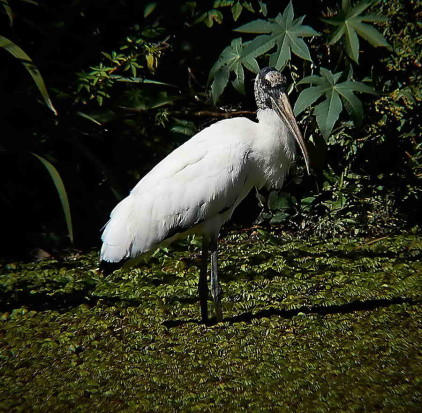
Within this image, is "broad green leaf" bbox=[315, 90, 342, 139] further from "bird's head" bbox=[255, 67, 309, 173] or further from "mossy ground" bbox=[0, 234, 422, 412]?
"mossy ground" bbox=[0, 234, 422, 412]

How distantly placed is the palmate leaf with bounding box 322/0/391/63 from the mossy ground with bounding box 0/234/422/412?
57.1 inches

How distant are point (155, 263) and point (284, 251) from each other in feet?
3.09

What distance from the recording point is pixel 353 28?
528 cm

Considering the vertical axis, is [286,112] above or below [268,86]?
below

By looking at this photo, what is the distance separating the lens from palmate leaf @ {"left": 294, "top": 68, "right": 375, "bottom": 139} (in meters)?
5.09

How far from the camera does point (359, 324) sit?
4355 mm

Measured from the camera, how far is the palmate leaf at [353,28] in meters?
5.25

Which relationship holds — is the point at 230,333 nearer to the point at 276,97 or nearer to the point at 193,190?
the point at 193,190

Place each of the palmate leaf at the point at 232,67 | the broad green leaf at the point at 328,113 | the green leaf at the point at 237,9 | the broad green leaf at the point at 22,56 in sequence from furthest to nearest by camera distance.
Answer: the green leaf at the point at 237,9, the palmate leaf at the point at 232,67, the broad green leaf at the point at 22,56, the broad green leaf at the point at 328,113

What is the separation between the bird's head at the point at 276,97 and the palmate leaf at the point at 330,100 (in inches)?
Answer: 13.2

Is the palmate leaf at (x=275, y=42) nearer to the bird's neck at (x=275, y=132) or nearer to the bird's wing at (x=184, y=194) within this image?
the bird's neck at (x=275, y=132)

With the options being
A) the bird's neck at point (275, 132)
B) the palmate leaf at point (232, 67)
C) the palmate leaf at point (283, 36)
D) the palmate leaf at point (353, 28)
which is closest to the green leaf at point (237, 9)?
the palmate leaf at point (232, 67)

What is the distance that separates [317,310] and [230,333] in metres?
0.56

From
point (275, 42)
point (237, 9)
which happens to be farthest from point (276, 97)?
point (237, 9)
